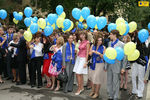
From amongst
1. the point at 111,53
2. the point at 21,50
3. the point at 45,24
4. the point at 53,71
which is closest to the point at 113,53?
the point at 111,53

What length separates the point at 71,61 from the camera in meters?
6.41

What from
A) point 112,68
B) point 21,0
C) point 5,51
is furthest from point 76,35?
point 21,0

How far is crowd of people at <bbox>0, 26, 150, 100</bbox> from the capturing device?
565 cm

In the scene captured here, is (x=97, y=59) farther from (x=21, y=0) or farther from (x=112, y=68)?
(x=21, y=0)

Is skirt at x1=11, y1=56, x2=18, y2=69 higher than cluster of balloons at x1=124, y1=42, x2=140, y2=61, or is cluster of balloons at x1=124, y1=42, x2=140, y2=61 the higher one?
cluster of balloons at x1=124, y1=42, x2=140, y2=61

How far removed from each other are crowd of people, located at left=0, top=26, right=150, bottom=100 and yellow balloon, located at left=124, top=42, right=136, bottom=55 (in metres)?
0.39

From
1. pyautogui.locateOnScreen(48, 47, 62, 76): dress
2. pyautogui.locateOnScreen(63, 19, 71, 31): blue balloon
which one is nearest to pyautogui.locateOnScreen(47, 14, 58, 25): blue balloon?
pyautogui.locateOnScreen(63, 19, 71, 31): blue balloon

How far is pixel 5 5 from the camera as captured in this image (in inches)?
819

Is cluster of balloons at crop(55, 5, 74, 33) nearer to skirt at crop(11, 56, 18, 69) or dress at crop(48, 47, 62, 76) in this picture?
dress at crop(48, 47, 62, 76)

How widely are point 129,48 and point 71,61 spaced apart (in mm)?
2111

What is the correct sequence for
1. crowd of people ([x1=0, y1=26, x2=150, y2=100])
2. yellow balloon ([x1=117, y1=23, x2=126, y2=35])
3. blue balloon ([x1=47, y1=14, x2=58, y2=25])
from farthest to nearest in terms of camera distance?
blue balloon ([x1=47, y1=14, x2=58, y2=25]) → yellow balloon ([x1=117, y1=23, x2=126, y2=35]) → crowd of people ([x1=0, y1=26, x2=150, y2=100])

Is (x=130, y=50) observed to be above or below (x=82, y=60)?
above

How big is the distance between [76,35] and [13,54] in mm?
2350

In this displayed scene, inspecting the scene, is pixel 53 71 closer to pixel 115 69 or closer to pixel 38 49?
pixel 38 49
